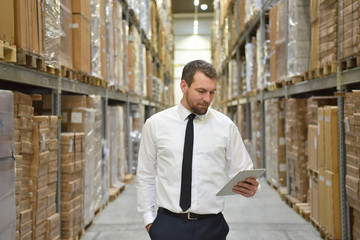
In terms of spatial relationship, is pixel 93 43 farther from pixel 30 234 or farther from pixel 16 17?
pixel 30 234

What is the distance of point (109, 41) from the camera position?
648cm

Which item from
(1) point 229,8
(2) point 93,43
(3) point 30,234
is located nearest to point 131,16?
(2) point 93,43

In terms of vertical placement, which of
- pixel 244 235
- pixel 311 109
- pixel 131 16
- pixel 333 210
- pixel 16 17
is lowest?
pixel 244 235

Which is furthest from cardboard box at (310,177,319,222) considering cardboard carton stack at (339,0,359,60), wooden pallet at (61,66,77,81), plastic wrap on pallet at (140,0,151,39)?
plastic wrap on pallet at (140,0,151,39)

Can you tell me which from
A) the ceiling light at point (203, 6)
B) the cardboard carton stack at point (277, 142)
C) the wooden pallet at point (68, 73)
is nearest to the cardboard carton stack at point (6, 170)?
the wooden pallet at point (68, 73)

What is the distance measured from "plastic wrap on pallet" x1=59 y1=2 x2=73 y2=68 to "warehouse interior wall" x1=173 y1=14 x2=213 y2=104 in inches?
817

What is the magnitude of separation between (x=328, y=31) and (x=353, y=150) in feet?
4.55

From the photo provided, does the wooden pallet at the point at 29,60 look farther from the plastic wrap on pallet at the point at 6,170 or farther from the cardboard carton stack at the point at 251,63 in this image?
the cardboard carton stack at the point at 251,63

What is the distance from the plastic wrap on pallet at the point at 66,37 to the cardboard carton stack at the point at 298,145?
125 inches

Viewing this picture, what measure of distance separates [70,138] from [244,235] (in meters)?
2.23

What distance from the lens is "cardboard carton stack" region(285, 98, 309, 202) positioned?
571 centimetres

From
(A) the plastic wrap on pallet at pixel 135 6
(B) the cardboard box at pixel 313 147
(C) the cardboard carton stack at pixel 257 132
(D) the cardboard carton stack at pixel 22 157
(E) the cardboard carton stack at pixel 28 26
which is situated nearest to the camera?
(E) the cardboard carton stack at pixel 28 26

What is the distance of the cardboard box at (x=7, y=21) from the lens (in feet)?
9.07

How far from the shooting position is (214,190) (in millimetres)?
2398
